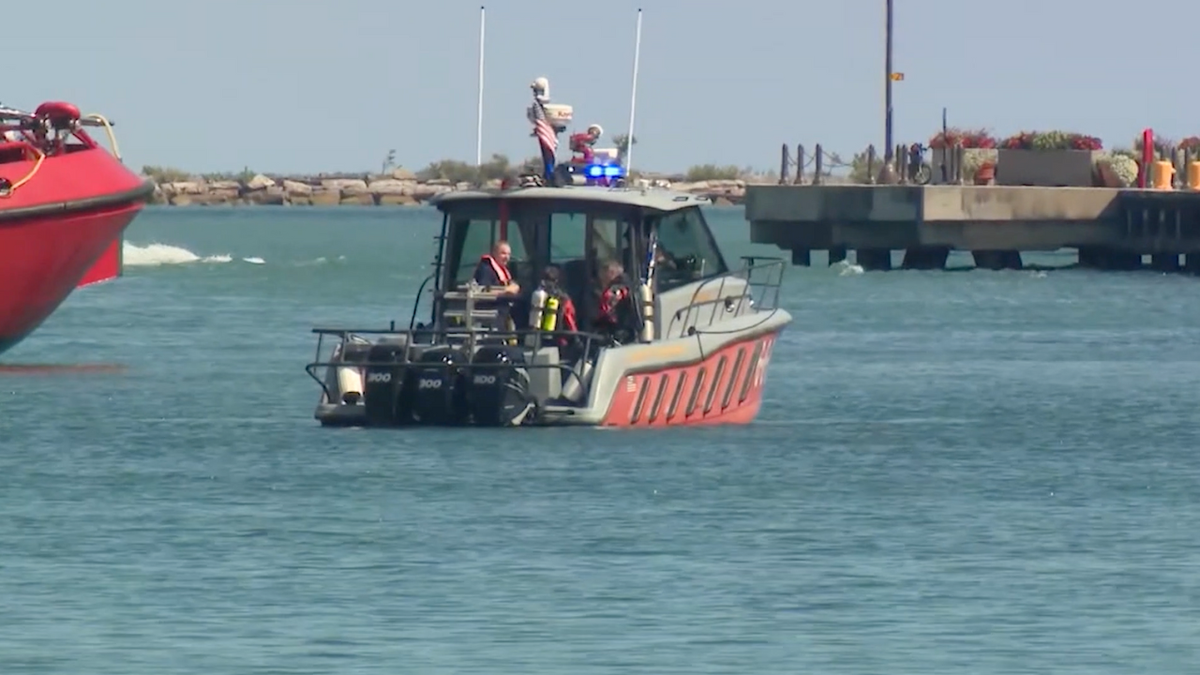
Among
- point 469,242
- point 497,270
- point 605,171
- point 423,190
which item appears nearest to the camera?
point 497,270

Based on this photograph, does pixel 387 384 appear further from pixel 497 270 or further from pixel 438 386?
pixel 497 270

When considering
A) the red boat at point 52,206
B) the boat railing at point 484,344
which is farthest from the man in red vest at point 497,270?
the red boat at point 52,206

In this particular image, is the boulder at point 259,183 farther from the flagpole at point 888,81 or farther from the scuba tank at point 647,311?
the scuba tank at point 647,311

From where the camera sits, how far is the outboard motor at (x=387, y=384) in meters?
22.3

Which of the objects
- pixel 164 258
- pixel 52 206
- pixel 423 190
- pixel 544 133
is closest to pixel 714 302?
pixel 544 133

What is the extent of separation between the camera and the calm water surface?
14.8 metres

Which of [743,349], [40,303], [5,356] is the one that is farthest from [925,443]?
[5,356]

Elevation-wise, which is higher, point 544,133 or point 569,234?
point 544,133

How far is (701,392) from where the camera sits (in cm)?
2370

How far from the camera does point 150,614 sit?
1560cm

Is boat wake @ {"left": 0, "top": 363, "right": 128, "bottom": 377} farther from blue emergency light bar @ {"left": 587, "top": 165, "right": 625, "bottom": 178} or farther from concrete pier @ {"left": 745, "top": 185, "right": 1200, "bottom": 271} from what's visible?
concrete pier @ {"left": 745, "top": 185, "right": 1200, "bottom": 271}

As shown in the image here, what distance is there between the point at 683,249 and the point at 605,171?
0.91 meters

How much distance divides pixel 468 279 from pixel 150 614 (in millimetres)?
8254

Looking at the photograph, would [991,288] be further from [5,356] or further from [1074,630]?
[1074,630]
